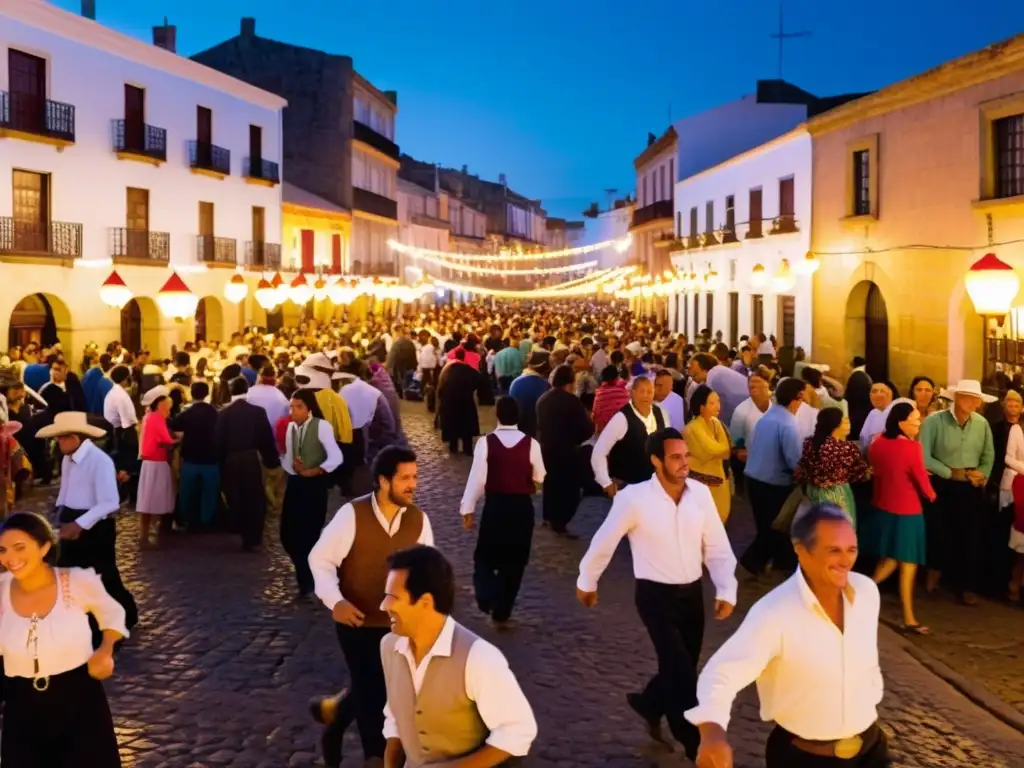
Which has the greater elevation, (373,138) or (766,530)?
(373,138)

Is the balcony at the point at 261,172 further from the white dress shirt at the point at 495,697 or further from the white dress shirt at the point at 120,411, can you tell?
the white dress shirt at the point at 495,697

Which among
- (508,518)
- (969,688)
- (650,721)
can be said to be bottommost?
(969,688)

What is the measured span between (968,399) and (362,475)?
6563 mm

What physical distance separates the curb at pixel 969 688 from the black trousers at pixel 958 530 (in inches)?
56.1

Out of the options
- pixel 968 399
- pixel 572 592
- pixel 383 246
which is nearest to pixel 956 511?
pixel 968 399

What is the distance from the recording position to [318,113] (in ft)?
157

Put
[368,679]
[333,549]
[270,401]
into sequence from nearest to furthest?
[333,549] < [368,679] < [270,401]

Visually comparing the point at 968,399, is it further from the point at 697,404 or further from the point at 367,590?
the point at 367,590

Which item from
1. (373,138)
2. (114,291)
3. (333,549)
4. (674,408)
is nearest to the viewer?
(333,549)

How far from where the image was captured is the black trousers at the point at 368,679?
223 inches

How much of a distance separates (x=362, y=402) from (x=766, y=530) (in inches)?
219

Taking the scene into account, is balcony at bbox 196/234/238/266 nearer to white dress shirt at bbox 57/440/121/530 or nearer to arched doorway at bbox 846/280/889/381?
arched doorway at bbox 846/280/889/381

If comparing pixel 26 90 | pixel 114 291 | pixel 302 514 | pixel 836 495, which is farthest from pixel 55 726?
pixel 26 90

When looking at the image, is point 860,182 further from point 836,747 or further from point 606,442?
point 836,747
